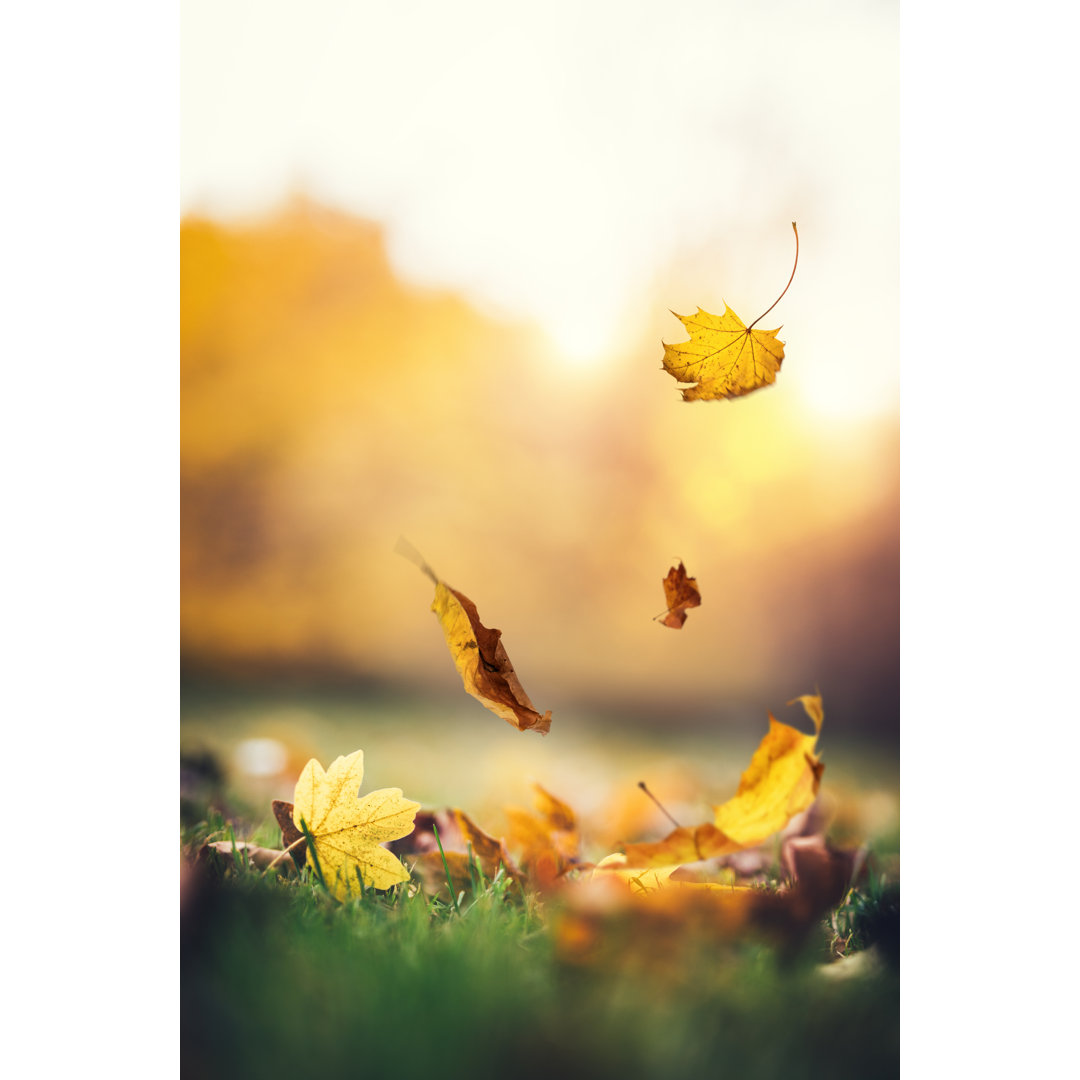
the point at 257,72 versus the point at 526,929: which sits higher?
the point at 257,72

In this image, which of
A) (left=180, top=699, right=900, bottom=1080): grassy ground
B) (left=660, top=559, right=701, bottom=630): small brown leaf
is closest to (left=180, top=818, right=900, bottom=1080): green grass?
(left=180, top=699, right=900, bottom=1080): grassy ground

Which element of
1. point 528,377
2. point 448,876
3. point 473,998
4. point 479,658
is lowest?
point 473,998

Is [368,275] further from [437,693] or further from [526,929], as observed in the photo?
[526,929]

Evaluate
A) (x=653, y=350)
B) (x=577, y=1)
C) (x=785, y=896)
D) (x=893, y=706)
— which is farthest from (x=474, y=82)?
(x=785, y=896)

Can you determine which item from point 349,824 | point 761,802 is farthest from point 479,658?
point 761,802

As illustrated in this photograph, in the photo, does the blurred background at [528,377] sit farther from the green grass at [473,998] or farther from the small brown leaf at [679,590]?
the green grass at [473,998]

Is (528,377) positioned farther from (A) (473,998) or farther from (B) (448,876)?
(A) (473,998)
